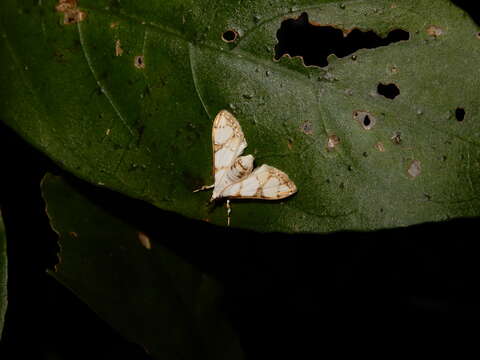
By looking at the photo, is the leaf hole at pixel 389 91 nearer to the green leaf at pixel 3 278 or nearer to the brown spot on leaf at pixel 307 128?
the brown spot on leaf at pixel 307 128

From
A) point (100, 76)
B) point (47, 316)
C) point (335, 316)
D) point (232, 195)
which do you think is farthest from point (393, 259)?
point (100, 76)

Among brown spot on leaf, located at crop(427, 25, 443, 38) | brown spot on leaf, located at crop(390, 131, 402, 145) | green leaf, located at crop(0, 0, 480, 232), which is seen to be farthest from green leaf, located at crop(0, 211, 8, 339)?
brown spot on leaf, located at crop(427, 25, 443, 38)

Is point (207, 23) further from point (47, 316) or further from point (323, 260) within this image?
point (323, 260)

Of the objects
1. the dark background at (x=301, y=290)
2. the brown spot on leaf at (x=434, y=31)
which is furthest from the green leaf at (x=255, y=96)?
the dark background at (x=301, y=290)

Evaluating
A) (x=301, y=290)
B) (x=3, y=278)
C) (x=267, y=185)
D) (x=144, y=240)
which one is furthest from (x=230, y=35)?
(x=301, y=290)

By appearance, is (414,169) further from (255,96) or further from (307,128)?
(255,96)

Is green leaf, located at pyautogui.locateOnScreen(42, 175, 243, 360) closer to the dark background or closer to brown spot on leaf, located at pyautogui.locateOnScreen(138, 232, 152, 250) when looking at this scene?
brown spot on leaf, located at pyautogui.locateOnScreen(138, 232, 152, 250)
